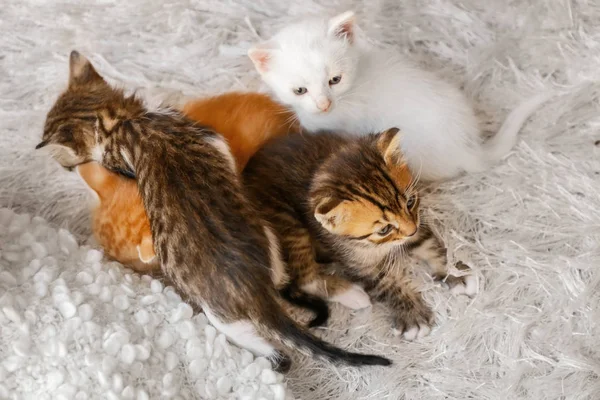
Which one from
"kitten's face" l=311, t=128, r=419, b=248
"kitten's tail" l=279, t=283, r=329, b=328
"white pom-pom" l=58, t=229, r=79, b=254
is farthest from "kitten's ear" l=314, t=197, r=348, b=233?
"white pom-pom" l=58, t=229, r=79, b=254

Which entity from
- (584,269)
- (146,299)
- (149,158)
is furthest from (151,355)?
(584,269)

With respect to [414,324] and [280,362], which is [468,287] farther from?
Answer: [280,362]

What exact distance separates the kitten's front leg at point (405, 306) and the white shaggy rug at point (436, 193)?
0.03 metres

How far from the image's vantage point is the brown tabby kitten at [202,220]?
1.30m

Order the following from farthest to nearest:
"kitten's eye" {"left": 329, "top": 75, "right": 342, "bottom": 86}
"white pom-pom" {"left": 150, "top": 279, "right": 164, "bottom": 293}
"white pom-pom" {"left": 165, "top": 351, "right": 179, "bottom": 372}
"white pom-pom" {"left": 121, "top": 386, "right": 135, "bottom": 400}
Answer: "kitten's eye" {"left": 329, "top": 75, "right": 342, "bottom": 86}, "white pom-pom" {"left": 150, "top": 279, "right": 164, "bottom": 293}, "white pom-pom" {"left": 165, "top": 351, "right": 179, "bottom": 372}, "white pom-pom" {"left": 121, "top": 386, "right": 135, "bottom": 400}

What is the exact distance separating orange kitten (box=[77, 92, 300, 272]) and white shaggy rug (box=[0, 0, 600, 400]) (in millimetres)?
72

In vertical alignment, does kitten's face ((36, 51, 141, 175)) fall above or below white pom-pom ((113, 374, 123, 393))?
above

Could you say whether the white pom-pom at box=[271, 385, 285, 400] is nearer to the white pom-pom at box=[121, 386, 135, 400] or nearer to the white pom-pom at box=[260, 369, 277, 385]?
the white pom-pom at box=[260, 369, 277, 385]

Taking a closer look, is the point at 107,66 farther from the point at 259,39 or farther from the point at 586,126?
the point at 586,126

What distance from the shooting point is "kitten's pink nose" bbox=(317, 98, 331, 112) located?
1.54 meters

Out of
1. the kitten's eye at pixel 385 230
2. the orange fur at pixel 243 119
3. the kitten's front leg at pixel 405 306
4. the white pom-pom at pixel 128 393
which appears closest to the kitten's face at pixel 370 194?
the kitten's eye at pixel 385 230

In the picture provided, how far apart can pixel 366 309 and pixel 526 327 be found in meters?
0.37

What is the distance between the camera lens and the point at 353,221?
53.2 inches

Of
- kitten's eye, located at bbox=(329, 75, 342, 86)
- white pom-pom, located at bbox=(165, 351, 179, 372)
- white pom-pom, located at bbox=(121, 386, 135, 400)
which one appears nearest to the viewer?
white pom-pom, located at bbox=(121, 386, 135, 400)
